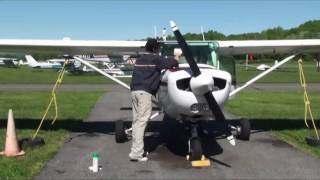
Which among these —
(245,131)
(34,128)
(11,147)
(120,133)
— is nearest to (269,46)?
(245,131)

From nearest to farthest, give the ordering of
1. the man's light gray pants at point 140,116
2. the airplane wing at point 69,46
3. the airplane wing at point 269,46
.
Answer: the man's light gray pants at point 140,116 < the airplane wing at point 69,46 < the airplane wing at point 269,46

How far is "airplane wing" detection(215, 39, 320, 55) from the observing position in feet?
34.7

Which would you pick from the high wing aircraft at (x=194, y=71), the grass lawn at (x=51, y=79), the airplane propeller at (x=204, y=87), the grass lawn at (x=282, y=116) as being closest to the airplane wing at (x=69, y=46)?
the high wing aircraft at (x=194, y=71)

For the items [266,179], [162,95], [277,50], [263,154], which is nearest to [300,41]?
[277,50]

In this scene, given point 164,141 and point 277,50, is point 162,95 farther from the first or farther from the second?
point 277,50

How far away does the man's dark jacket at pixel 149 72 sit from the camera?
26.1ft

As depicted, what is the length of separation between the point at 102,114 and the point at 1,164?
25.4 feet

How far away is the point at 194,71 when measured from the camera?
24.1 ft

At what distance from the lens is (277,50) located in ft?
37.9

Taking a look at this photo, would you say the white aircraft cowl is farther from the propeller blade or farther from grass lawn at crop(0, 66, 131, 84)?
grass lawn at crop(0, 66, 131, 84)

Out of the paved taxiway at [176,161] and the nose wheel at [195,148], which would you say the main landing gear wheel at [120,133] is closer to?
the paved taxiway at [176,161]

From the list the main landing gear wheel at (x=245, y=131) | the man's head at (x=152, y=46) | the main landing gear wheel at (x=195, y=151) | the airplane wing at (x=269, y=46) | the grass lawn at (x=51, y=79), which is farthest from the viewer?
the grass lawn at (x=51, y=79)

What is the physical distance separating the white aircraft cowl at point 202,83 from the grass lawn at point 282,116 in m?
2.65

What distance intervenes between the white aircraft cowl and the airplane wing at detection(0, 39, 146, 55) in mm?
3368
